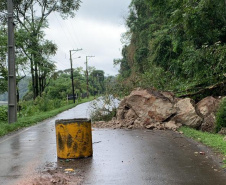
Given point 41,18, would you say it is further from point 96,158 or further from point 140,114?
point 96,158

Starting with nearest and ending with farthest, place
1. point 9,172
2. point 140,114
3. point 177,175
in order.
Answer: point 177,175 → point 9,172 → point 140,114

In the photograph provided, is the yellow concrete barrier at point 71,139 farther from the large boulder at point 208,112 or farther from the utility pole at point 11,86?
the utility pole at point 11,86

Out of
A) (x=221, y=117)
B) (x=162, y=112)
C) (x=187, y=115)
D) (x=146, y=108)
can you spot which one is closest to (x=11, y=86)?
(x=146, y=108)

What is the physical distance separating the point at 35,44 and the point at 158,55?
18.8m

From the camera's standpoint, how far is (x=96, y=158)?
8.10 metres

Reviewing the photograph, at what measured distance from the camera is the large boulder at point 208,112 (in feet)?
42.9

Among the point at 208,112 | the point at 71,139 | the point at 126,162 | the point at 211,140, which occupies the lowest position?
the point at 126,162

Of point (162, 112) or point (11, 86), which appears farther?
point (11, 86)

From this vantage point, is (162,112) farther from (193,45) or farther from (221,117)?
(193,45)

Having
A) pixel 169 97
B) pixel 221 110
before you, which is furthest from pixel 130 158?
pixel 169 97

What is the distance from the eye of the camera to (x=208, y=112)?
13648mm

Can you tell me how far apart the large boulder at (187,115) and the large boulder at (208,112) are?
26cm

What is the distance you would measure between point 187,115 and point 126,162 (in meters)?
6.84

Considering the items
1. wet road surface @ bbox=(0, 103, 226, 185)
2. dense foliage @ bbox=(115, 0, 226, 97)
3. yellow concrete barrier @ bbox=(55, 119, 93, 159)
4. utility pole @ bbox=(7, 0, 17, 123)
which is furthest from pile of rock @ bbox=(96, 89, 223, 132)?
yellow concrete barrier @ bbox=(55, 119, 93, 159)
